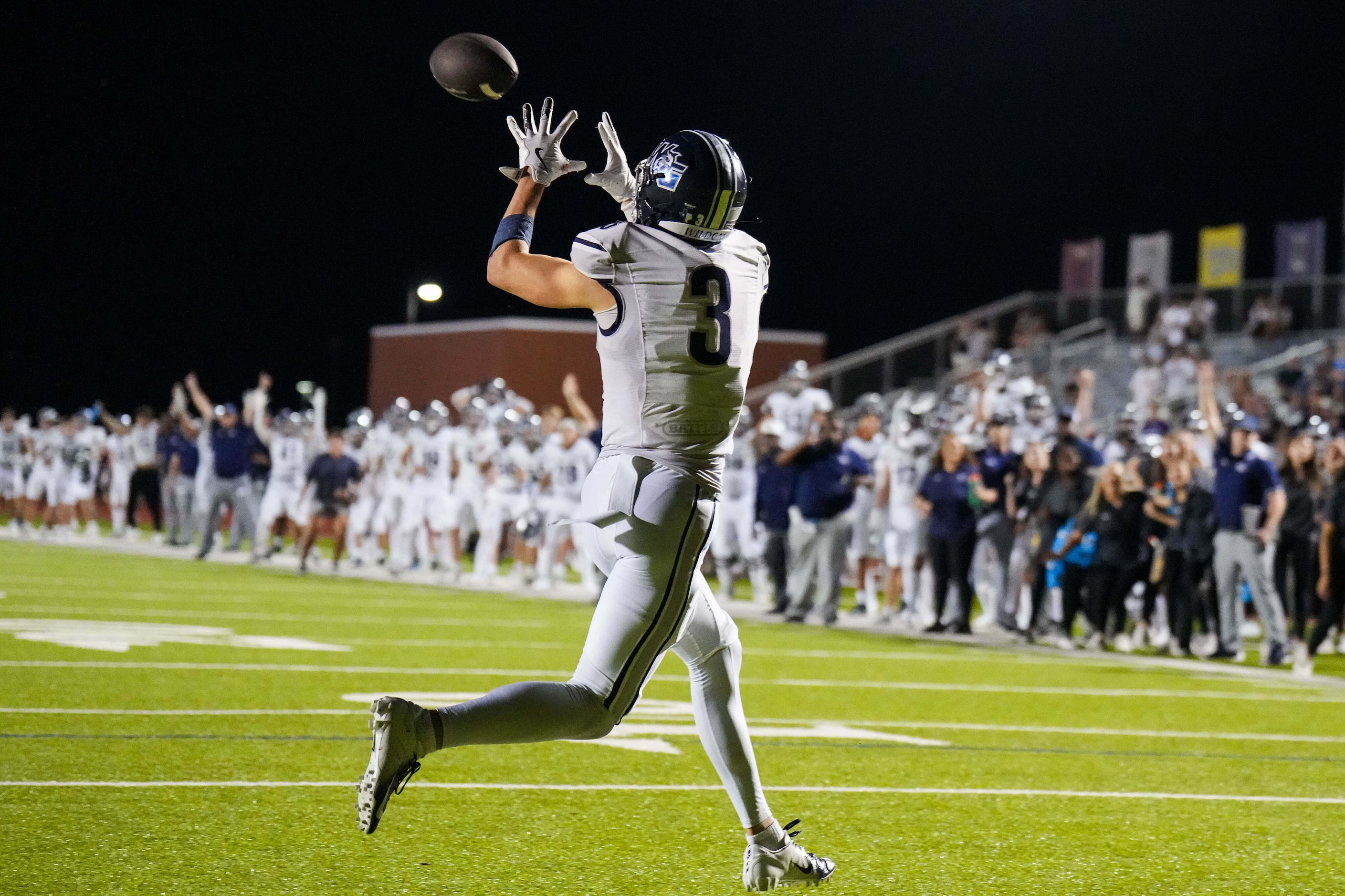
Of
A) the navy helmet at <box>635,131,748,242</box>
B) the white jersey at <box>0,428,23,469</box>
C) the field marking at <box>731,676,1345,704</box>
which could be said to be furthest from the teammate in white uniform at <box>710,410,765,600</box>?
the white jersey at <box>0,428,23,469</box>

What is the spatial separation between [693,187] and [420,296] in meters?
32.9

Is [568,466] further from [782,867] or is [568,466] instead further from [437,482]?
[782,867]

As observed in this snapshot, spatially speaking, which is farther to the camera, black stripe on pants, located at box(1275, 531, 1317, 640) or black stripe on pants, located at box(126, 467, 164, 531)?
Result: black stripe on pants, located at box(126, 467, 164, 531)

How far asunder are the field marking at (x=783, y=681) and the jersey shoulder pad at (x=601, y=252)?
534 cm

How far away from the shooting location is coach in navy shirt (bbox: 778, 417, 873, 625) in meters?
14.2

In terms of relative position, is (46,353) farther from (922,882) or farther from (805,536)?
(922,882)

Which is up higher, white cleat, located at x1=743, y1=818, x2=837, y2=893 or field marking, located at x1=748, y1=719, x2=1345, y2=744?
field marking, located at x1=748, y1=719, x2=1345, y2=744

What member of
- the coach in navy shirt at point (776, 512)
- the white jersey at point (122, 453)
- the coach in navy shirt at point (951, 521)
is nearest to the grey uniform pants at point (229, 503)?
the white jersey at point (122, 453)

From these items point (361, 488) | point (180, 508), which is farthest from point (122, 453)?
point (361, 488)

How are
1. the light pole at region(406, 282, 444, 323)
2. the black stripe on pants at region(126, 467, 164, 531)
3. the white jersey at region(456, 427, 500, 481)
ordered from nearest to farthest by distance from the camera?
the white jersey at region(456, 427, 500, 481) → the black stripe on pants at region(126, 467, 164, 531) → the light pole at region(406, 282, 444, 323)

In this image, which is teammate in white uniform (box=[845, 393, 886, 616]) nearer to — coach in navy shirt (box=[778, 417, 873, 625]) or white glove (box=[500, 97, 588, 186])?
coach in navy shirt (box=[778, 417, 873, 625])


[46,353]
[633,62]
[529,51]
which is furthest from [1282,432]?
[46,353]

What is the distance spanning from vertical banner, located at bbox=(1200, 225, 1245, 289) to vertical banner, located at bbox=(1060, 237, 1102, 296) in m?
1.89

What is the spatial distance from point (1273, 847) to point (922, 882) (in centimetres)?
135
